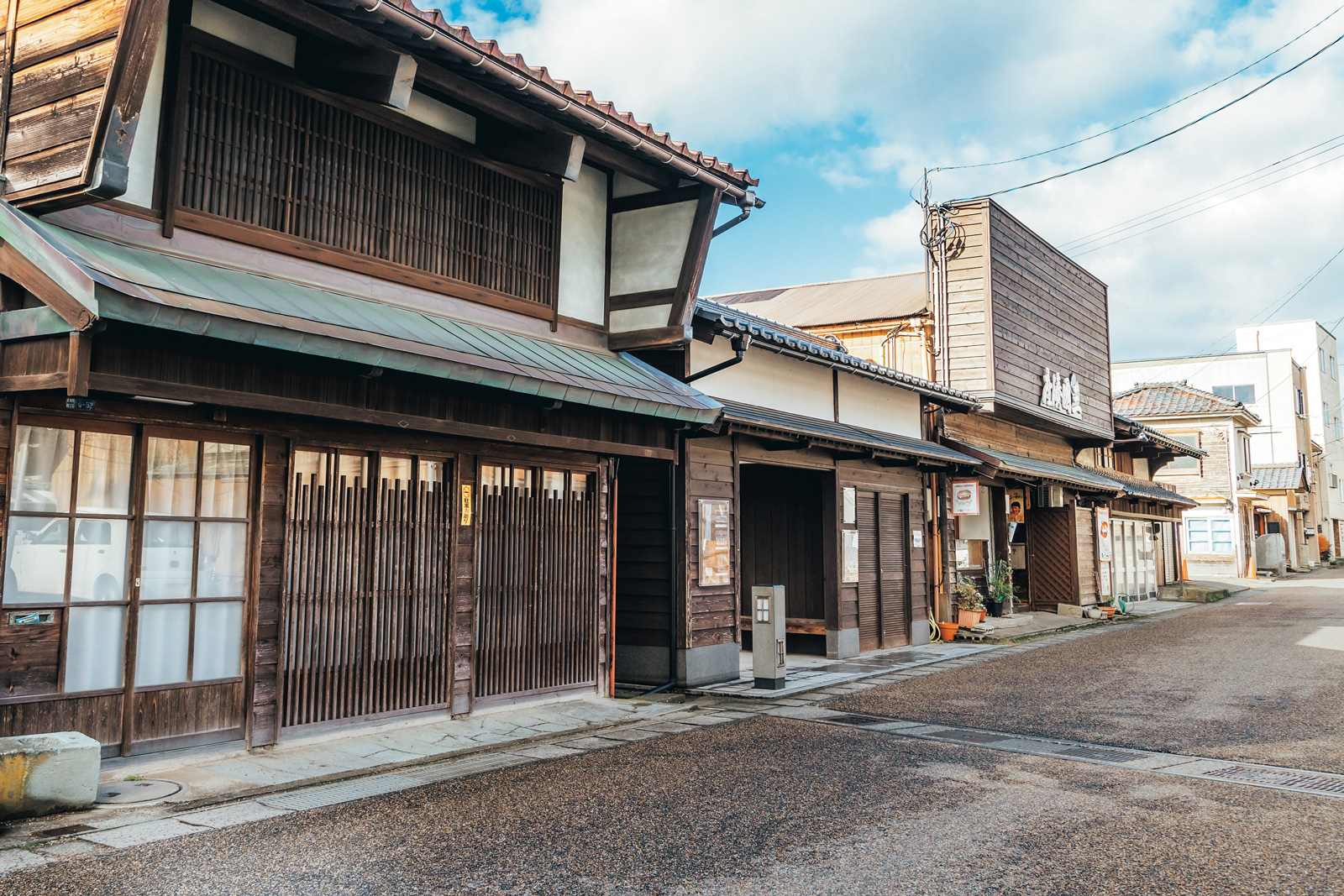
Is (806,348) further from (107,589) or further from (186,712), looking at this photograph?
(107,589)

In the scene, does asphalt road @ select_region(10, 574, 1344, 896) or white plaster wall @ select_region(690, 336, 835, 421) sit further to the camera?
white plaster wall @ select_region(690, 336, 835, 421)

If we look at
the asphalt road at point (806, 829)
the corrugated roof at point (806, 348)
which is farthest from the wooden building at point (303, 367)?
the asphalt road at point (806, 829)

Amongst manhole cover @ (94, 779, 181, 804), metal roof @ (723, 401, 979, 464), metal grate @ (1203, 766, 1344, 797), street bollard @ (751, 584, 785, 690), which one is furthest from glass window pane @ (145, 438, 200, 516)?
metal grate @ (1203, 766, 1344, 797)

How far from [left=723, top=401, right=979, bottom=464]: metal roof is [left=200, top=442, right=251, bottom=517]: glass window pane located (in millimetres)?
5672

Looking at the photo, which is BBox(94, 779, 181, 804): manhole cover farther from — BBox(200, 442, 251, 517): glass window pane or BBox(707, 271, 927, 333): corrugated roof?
BBox(707, 271, 927, 333): corrugated roof

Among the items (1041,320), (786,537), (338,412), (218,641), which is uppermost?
(1041,320)

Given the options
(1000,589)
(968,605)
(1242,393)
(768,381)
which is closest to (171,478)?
(768,381)

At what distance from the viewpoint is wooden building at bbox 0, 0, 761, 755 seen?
614 cm

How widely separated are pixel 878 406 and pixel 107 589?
12813 mm

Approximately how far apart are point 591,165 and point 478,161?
5.80 ft

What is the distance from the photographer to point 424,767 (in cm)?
735

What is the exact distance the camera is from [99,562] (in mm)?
6625

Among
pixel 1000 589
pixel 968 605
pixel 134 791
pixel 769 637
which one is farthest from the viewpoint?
pixel 1000 589

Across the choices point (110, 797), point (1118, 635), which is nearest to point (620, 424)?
point (110, 797)
